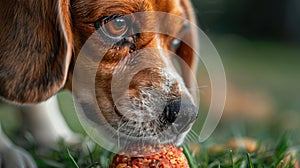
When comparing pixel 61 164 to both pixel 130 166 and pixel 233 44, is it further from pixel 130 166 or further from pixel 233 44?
pixel 233 44

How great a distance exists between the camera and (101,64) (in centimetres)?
243

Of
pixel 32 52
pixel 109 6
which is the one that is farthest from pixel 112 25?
pixel 32 52

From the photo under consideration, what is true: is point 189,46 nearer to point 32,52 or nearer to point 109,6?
point 109,6

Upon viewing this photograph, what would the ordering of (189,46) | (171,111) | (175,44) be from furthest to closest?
(189,46), (175,44), (171,111)

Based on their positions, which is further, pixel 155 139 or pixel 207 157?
pixel 207 157

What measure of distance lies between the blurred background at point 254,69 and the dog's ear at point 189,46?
0.38 feet

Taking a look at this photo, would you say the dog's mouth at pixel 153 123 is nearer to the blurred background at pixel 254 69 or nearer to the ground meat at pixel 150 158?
the ground meat at pixel 150 158

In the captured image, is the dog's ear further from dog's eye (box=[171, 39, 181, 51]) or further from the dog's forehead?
the dog's forehead

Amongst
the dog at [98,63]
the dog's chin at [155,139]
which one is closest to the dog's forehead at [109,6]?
the dog at [98,63]

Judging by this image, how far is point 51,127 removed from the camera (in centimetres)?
320

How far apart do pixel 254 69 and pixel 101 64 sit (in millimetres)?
4642

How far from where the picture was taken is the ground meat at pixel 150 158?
7.04 feet

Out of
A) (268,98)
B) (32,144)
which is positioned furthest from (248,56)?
(32,144)

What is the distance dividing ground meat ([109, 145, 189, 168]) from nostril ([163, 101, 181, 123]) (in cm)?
12
